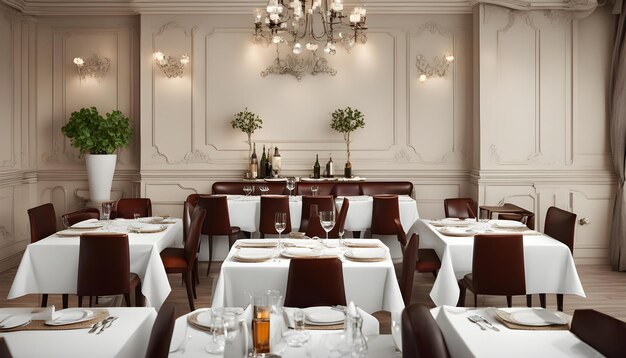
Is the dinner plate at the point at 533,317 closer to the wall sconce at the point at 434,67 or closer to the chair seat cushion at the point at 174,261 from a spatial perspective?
the chair seat cushion at the point at 174,261

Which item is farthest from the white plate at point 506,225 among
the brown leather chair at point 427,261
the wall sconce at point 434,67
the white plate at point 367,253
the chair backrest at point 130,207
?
the chair backrest at point 130,207

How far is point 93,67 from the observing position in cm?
832

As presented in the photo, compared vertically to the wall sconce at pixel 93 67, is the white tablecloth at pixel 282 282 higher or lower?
lower

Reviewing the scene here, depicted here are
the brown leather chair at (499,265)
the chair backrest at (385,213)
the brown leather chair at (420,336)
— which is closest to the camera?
the brown leather chair at (420,336)

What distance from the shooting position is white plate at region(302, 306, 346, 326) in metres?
2.52

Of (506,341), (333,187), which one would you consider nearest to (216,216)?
(333,187)

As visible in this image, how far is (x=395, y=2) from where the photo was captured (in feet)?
26.5

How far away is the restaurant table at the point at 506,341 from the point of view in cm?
229

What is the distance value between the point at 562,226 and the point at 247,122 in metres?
4.37

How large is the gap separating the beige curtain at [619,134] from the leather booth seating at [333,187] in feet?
8.29

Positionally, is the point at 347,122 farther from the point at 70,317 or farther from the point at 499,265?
the point at 70,317

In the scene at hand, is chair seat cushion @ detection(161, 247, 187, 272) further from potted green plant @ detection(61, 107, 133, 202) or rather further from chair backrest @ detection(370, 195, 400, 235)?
potted green plant @ detection(61, 107, 133, 202)

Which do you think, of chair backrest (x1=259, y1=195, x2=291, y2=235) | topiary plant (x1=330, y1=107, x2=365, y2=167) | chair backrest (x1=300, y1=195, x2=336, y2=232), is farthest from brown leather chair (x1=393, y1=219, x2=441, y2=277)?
topiary plant (x1=330, y1=107, x2=365, y2=167)

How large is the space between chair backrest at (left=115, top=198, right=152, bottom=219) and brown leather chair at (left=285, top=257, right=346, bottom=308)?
3631 mm
